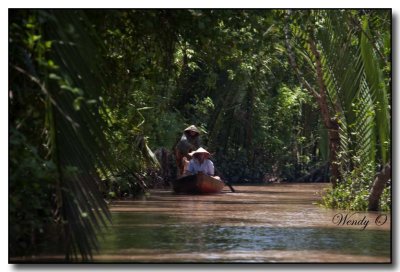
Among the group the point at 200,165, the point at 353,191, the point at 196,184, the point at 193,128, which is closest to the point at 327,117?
the point at 353,191

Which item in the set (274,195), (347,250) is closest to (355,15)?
(347,250)

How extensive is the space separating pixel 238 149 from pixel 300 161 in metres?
3.00

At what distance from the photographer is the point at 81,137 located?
664cm

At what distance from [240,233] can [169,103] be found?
6510 mm

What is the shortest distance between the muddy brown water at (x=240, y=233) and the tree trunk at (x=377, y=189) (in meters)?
0.24

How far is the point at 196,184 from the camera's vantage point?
16.5 meters

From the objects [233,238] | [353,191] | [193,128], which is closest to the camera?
[233,238]

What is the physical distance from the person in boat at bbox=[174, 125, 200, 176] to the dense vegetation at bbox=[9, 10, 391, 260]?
0.56 feet

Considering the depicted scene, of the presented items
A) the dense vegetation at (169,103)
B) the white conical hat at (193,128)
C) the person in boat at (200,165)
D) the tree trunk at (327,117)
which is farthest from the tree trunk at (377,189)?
the person in boat at (200,165)

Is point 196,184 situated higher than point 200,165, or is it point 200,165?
point 200,165
